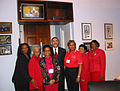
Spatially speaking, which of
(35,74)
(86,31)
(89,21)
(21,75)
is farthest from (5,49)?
(89,21)

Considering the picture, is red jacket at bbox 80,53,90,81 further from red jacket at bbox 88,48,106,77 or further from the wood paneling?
the wood paneling

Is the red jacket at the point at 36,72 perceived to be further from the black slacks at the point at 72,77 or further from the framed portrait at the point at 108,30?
the framed portrait at the point at 108,30

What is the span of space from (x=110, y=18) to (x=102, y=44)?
781 millimetres

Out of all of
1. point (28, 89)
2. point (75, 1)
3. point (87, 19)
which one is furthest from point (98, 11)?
point (28, 89)

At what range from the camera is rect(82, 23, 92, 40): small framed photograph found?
10.9ft

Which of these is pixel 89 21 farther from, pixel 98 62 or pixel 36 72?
pixel 36 72

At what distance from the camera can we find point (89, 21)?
3.39 metres

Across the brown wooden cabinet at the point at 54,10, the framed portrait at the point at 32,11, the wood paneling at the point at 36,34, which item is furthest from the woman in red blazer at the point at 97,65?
the wood paneling at the point at 36,34

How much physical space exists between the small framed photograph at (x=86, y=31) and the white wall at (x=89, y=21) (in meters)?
0.09

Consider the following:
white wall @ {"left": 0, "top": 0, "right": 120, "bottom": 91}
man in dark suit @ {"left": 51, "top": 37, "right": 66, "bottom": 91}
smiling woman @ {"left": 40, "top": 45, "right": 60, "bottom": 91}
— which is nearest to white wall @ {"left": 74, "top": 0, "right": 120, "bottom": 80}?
white wall @ {"left": 0, "top": 0, "right": 120, "bottom": 91}

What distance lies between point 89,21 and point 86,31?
11.5 inches

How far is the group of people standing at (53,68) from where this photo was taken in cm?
226

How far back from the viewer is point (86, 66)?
2787 mm

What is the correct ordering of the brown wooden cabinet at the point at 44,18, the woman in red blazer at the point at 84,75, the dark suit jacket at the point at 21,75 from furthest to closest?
the brown wooden cabinet at the point at 44,18, the woman in red blazer at the point at 84,75, the dark suit jacket at the point at 21,75
